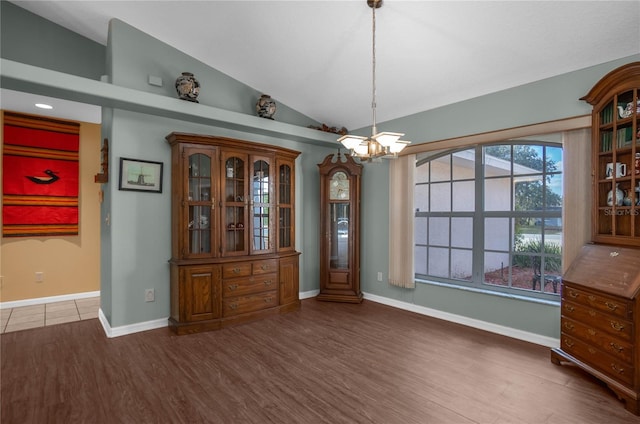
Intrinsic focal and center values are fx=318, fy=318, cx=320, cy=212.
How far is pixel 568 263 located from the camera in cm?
295

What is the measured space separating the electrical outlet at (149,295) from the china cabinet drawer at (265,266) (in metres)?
1.13

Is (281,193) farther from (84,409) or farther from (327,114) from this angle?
(84,409)

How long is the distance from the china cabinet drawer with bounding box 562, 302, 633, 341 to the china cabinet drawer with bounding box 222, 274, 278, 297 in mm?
3007

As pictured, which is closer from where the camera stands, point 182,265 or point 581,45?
point 581,45

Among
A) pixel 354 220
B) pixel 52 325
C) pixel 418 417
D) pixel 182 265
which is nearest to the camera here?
pixel 418 417

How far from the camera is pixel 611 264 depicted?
7.98ft

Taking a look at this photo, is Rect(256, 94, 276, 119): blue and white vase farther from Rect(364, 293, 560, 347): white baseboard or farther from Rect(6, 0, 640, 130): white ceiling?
Rect(364, 293, 560, 347): white baseboard

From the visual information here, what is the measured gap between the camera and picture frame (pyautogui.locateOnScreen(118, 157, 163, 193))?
3379 mm

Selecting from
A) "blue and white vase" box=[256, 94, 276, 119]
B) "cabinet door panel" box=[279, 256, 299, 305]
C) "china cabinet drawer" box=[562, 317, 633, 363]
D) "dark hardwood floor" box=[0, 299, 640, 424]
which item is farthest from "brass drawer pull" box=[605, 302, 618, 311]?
"blue and white vase" box=[256, 94, 276, 119]

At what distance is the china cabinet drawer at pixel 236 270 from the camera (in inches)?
144

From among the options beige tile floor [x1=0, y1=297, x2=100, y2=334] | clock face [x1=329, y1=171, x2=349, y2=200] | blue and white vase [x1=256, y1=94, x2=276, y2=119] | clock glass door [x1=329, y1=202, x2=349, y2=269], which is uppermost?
blue and white vase [x1=256, y1=94, x2=276, y2=119]

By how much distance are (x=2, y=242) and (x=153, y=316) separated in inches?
103

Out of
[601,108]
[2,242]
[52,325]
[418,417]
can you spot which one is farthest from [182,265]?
[601,108]

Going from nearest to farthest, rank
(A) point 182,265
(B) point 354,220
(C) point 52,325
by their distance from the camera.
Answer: (A) point 182,265 < (C) point 52,325 < (B) point 354,220
